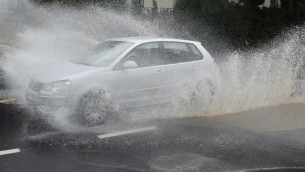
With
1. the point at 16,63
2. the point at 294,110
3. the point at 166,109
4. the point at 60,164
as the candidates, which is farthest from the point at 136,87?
the point at 16,63

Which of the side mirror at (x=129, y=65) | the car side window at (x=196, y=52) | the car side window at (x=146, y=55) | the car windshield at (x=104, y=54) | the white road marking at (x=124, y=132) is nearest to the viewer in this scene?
the white road marking at (x=124, y=132)

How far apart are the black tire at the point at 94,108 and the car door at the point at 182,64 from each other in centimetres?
158

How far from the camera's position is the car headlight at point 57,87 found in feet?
25.9

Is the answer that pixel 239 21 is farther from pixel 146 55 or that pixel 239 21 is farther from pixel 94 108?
pixel 94 108

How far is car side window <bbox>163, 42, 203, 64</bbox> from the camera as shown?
9367 mm

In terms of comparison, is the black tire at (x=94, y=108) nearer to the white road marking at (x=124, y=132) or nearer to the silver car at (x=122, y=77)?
the silver car at (x=122, y=77)

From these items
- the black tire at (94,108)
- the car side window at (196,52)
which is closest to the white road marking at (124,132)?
the black tire at (94,108)

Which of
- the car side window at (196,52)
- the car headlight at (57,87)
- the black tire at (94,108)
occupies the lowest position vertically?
the black tire at (94,108)

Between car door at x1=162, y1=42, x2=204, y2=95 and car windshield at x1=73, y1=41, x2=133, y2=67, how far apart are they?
0.92 m

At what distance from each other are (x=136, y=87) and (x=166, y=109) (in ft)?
3.31

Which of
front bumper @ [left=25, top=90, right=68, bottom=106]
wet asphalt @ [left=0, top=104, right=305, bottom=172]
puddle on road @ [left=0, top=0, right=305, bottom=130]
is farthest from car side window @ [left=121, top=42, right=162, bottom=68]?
front bumper @ [left=25, top=90, right=68, bottom=106]

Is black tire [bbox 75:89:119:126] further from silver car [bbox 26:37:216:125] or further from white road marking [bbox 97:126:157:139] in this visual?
white road marking [bbox 97:126:157:139]

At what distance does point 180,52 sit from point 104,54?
5.49ft

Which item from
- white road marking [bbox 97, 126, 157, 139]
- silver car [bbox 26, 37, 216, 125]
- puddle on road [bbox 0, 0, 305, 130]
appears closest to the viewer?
white road marking [bbox 97, 126, 157, 139]
